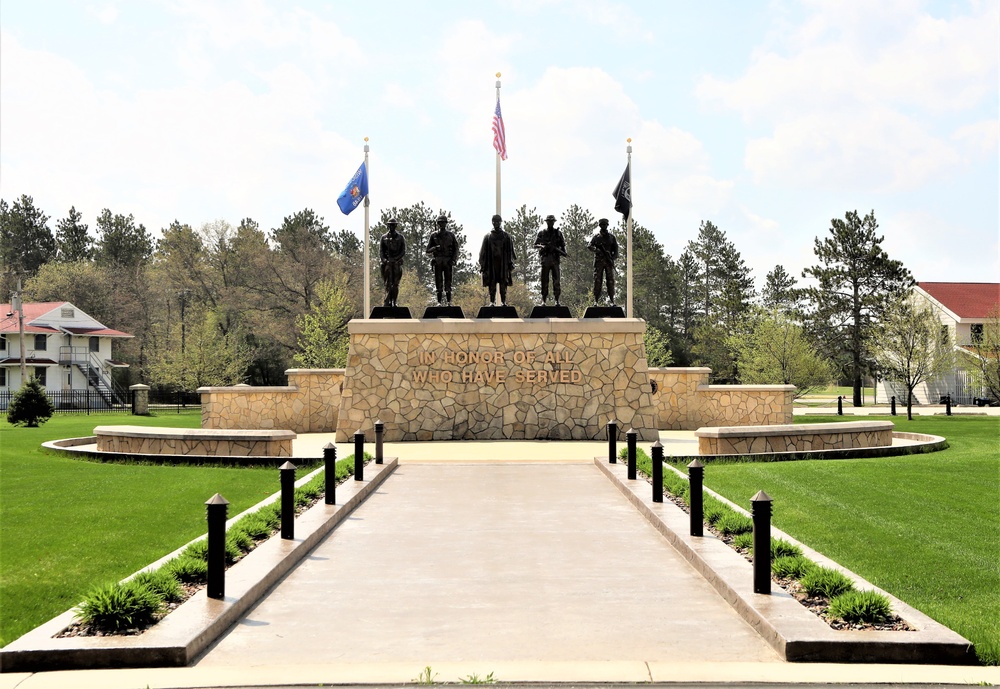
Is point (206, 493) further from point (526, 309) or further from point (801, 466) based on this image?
point (526, 309)

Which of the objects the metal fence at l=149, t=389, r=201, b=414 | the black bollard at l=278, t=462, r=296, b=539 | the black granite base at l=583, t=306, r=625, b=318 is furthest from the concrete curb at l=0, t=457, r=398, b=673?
the metal fence at l=149, t=389, r=201, b=414

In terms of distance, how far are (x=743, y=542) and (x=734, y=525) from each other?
0.66 meters

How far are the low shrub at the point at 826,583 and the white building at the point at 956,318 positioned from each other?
52162 mm

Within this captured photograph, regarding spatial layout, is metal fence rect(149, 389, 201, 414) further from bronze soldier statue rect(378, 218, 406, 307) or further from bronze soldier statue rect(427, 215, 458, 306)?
bronze soldier statue rect(427, 215, 458, 306)

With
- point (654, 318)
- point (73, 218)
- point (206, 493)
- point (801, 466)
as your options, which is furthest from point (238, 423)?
point (73, 218)

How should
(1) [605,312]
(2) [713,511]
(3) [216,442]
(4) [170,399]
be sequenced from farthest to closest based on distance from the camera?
(4) [170,399], (1) [605,312], (3) [216,442], (2) [713,511]

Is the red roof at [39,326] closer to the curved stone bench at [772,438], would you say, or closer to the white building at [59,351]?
the white building at [59,351]

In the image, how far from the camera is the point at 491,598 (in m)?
7.30

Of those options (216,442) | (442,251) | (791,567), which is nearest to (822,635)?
(791,567)

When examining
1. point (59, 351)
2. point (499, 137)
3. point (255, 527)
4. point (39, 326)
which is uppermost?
point (499, 137)

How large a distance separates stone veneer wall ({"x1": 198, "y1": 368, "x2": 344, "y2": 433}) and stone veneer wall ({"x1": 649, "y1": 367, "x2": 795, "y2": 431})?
31.0ft

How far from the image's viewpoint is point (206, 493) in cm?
1237

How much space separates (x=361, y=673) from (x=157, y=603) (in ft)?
6.07

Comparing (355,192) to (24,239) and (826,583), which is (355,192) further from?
(24,239)
